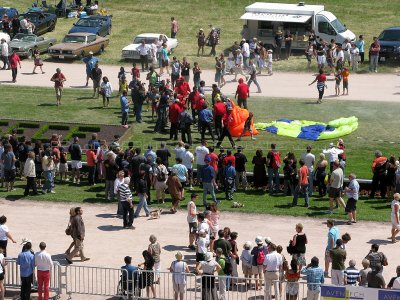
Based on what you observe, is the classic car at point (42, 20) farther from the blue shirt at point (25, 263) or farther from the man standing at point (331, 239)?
the man standing at point (331, 239)

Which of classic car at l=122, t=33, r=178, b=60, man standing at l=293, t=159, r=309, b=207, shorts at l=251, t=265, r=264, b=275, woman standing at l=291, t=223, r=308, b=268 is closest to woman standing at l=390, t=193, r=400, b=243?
man standing at l=293, t=159, r=309, b=207

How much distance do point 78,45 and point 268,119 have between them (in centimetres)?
1378

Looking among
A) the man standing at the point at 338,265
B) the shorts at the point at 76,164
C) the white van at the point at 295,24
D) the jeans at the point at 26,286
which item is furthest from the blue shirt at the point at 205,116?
the white van at the point at 295,24

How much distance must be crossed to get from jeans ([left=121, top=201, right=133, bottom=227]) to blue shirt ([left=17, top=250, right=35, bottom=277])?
5121 mm

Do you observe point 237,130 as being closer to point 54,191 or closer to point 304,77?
point 54,191

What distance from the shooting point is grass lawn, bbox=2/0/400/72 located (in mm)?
58344

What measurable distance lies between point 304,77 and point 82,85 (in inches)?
387

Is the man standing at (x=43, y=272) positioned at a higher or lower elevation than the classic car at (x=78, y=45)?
lower

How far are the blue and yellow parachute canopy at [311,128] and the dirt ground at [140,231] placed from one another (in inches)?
317

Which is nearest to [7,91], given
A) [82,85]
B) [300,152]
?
[82,85]

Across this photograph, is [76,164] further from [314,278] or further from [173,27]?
[173,27]

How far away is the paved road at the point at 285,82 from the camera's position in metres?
47.8

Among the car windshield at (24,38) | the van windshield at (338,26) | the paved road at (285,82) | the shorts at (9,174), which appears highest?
the van windshield at (338,26)

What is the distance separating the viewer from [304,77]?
51562 millimetres
